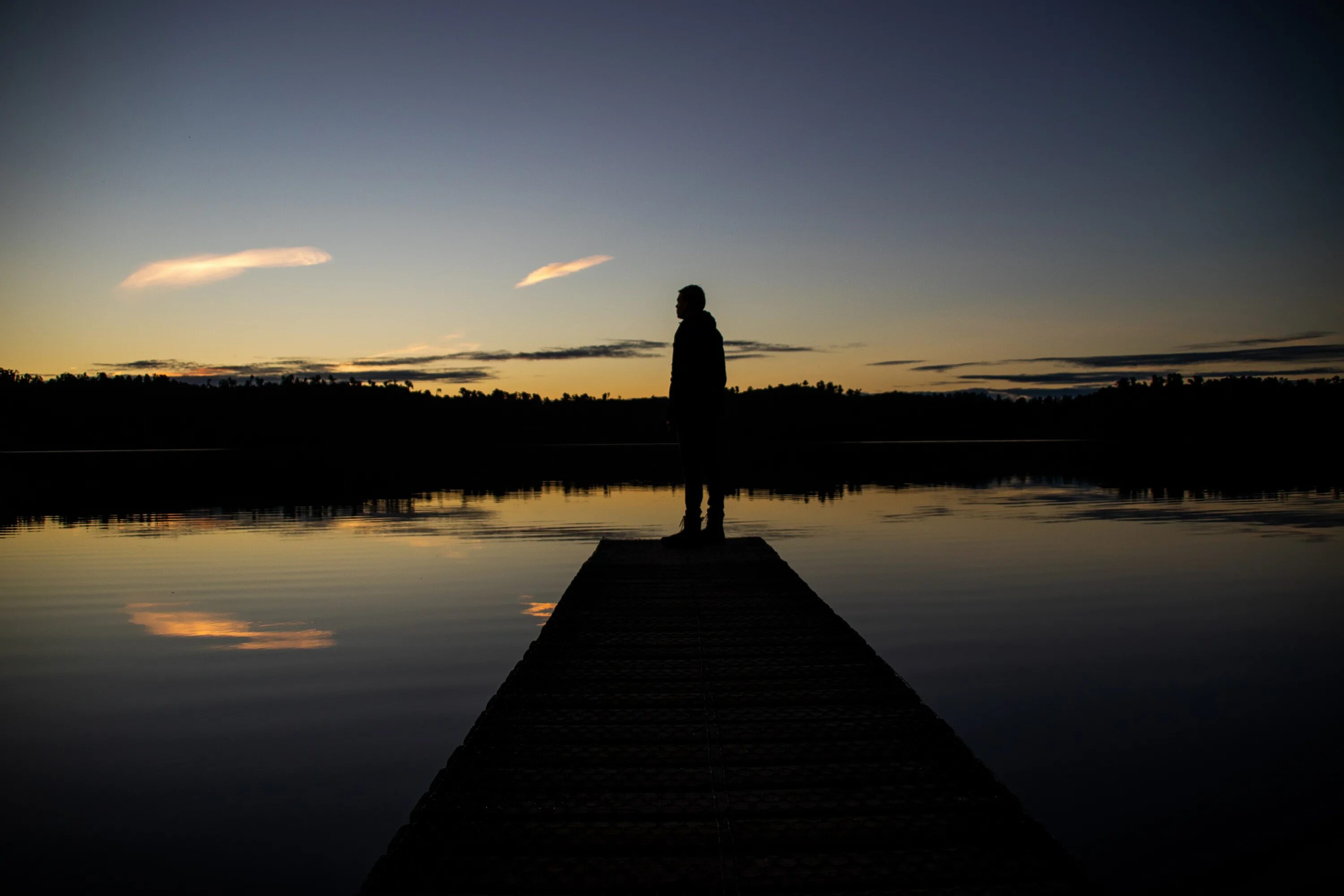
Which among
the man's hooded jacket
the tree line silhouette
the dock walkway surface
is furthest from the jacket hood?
the tree line silhouette

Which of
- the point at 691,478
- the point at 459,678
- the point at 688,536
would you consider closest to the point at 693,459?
the point at 691,478

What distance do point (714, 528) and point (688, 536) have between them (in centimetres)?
54

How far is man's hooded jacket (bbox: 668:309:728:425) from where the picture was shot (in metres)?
9.84

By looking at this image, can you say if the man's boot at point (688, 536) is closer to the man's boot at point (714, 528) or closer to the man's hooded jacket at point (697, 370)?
the man's boot at point (714, 528)

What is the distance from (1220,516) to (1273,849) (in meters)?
22.7

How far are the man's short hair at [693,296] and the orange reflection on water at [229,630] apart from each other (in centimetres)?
615

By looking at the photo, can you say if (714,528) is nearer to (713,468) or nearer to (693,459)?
(713,468)

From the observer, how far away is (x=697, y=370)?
32.3ft

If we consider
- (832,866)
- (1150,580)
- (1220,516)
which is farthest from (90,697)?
(1220,516)

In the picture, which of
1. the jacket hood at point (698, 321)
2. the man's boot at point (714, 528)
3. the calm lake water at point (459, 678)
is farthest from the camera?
the man's boot at point (714, 528)

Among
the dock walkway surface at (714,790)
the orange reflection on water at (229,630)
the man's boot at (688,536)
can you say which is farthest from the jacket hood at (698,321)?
the orange reflection on water at (229,630)

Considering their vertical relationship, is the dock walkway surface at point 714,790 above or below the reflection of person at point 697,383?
below

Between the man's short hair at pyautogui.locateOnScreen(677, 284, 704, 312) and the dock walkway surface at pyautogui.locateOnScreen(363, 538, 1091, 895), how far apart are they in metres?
4.44

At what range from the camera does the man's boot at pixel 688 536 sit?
1091cm
